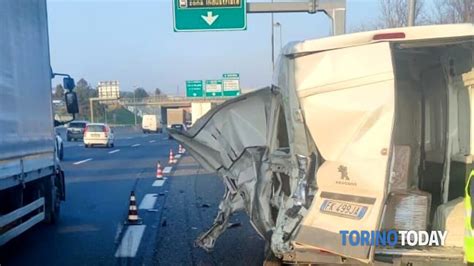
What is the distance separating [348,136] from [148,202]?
358 inches

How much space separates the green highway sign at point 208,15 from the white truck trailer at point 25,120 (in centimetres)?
667

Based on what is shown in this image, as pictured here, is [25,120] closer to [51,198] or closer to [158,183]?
[51,198]

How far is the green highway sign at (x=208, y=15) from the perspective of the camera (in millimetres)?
15469

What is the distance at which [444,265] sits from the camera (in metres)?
4.78

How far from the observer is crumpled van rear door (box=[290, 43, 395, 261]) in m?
4.54

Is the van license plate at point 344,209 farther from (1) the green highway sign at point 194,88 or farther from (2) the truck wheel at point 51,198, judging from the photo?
(1) the green highway sign at point 194,88

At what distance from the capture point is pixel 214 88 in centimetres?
4869

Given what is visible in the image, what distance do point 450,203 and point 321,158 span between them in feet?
3.95

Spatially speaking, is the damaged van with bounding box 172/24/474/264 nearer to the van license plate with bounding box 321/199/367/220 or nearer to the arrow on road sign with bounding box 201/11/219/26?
the van license plate with bounding box 321/199/367/220

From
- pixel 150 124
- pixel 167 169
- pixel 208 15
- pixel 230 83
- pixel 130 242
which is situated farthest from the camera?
pixel 150 124

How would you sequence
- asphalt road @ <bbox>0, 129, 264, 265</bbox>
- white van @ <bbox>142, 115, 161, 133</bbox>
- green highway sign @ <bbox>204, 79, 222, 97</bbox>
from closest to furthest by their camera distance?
asphalt road @ <bbox>0, 129, 264, 265</bbox>, green highway sign @ <bbox>204, 79, 222, 97</bbox>, white van @ <bbox>142, 115, 161, 133</bbox>

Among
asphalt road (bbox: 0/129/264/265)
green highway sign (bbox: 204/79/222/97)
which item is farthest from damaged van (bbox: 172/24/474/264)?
green highway sign (bbox: 204/79/222/97)

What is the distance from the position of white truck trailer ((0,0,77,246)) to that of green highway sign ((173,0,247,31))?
21.9 feet

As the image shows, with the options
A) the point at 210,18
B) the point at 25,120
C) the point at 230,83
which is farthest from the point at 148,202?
the point at 230,83
